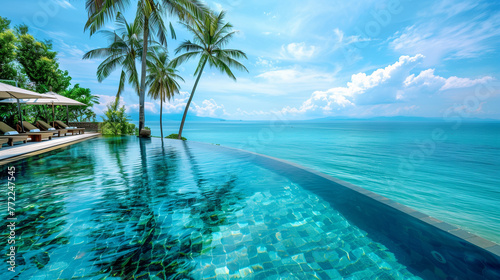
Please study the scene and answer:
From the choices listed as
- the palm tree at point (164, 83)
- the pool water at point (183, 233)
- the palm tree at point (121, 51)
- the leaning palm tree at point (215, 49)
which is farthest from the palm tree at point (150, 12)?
the pool water at point (183, 233)

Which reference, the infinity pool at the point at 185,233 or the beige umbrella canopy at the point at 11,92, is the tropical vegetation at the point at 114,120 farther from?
the infinity pool at the point at 185,233

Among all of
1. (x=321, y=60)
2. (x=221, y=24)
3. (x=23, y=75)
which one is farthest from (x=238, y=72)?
(x=321, y=60)

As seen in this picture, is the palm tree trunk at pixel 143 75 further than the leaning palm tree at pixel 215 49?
No

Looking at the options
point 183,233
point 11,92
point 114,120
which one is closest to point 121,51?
point 114,120

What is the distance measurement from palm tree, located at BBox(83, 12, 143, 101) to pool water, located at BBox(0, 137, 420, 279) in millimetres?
12884

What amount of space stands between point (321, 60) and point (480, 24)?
728 inches

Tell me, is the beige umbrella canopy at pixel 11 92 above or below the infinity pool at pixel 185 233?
above

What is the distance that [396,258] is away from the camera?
2.34 metres

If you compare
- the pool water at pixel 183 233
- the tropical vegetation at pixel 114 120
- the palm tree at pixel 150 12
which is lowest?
the pool water at pixel 183 233

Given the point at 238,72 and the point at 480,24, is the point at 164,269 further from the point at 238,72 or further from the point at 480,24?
the point at 480,24

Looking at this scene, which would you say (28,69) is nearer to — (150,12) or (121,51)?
(121,51)

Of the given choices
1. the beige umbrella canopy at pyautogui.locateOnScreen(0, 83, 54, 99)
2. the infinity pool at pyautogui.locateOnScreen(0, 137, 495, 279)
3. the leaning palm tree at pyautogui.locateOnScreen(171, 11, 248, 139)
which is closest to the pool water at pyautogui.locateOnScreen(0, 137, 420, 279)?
the infinity pool at pyautogui.locateOnScreen(0, 137, 495, 279)

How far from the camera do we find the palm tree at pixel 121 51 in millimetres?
14586

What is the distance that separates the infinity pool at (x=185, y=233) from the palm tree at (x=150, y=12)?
976 cm
